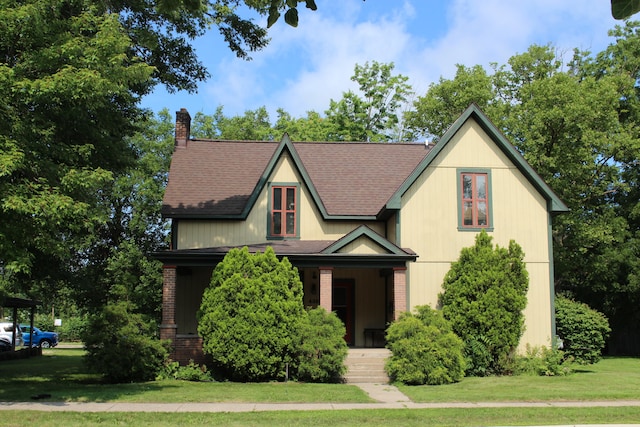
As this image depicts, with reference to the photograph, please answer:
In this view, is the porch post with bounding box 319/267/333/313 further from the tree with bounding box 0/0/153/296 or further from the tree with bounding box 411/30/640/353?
the tree with bounding box 411/30/640/353

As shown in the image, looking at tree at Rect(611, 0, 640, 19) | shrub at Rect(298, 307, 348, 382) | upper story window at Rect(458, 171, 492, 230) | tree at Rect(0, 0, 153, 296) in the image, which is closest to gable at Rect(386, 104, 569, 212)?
upper story window at Rect(458, 171, 492, 230)

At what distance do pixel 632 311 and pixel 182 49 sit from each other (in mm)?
25735

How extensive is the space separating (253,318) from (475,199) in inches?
348

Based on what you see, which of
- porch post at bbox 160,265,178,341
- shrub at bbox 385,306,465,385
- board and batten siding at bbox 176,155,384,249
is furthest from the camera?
board and batten siding at bbox 176,155,384,249

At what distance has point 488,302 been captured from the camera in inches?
727

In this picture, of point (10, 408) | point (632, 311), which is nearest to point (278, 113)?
point (632, 311)

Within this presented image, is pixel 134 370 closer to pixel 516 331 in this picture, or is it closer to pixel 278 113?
pixel 516 331

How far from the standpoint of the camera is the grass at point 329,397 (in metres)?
10.6

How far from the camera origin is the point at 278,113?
160 ft

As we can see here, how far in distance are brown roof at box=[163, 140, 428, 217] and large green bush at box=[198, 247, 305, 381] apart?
4.59 metres

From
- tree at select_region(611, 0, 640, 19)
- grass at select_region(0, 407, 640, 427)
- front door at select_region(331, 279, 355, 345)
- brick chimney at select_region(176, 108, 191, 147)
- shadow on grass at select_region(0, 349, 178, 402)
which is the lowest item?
shadow on grass at select_region(0, 349, 178, 402)

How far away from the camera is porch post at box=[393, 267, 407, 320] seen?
727 inches

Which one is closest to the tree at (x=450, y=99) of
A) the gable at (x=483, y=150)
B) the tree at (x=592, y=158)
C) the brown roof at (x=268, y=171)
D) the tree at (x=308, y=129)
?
the tree at (x=592, y=158)

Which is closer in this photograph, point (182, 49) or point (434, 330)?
point (434, 330)
